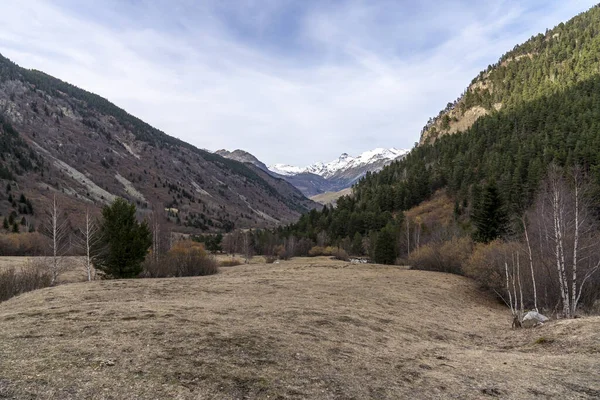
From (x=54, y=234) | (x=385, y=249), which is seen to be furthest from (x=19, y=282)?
(x=385, y=249)

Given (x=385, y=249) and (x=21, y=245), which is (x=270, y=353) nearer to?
(x=385, y=249)

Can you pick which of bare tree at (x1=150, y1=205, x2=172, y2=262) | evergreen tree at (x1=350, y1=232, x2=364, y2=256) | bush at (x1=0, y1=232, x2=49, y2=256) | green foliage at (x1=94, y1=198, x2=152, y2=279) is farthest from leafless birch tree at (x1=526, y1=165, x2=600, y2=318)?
bush at (x1=0, y1=232, x2=49, y2=256)

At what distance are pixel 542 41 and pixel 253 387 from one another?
23331 cm

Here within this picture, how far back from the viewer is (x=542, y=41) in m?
183

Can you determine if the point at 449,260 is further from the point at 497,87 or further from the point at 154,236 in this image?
the point at 497,87

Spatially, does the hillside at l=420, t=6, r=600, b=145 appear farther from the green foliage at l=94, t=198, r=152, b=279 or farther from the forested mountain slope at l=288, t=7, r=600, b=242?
the green foliage at l=94, t=198, r=152, b=279

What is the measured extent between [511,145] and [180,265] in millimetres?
100722

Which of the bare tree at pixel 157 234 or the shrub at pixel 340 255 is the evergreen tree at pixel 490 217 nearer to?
the shrub at pixel 340 255

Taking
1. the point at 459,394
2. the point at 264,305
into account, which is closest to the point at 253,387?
the point at 459,394

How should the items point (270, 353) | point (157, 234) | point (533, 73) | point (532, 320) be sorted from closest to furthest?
point (270, 353)
point (532, 320)
point (157, 234)
point (533, 73)

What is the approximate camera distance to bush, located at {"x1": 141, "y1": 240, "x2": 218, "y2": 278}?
42016mm

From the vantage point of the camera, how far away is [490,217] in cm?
4638

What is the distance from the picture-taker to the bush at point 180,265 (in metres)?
42.0

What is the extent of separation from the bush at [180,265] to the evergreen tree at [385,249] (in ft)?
107
